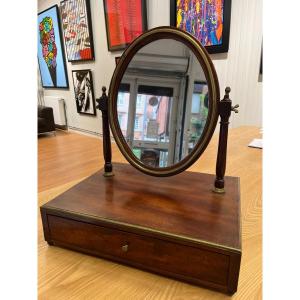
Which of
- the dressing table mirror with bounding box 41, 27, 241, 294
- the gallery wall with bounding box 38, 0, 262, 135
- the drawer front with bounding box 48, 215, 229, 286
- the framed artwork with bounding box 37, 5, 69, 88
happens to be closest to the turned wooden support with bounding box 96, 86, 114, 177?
the dressing table mirror with bounding box 41, 27, 241, 294

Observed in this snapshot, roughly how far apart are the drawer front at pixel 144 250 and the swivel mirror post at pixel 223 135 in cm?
19

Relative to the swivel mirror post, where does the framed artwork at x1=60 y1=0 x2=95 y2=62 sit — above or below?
above

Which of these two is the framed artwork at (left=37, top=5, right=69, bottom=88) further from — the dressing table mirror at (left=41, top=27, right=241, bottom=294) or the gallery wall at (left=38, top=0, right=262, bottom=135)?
the dressing table mirror at (left=41, top=27, right=241, bottom=294)

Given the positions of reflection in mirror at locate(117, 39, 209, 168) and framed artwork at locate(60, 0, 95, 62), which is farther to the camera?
framed artwork at locate(60, 0, 95, 62)

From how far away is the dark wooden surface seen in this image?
15.5 inches

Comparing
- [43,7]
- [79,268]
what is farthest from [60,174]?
[43,7]

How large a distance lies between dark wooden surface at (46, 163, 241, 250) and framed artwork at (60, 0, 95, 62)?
3.00m

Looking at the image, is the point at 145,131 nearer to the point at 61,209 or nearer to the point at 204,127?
the point at 204,127

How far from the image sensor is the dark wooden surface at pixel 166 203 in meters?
0.39

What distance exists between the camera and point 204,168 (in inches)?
32.0

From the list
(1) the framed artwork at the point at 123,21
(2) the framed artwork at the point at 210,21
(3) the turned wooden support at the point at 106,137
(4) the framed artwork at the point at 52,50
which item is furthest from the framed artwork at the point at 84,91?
(3) the turned wooden support at the point at 106,137

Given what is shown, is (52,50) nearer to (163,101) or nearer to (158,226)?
(163,101)
